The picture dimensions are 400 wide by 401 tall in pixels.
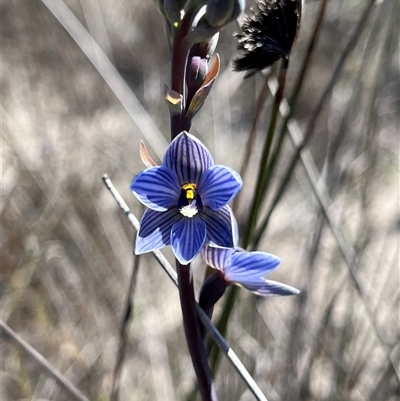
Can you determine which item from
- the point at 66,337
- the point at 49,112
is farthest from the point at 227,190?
the point at 49,112

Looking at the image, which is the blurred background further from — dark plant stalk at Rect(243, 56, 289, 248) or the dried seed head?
the dried seed head

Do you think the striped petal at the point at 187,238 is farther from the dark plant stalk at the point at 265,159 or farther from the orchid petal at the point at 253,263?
the dark plant stalk at the point at 265,159

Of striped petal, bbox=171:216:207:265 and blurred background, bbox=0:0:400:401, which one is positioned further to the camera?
blurred background, bbox=0:0:400:401

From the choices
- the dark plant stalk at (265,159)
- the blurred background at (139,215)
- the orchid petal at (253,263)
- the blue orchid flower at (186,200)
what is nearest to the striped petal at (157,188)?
the blue orchid flower at (186,200)

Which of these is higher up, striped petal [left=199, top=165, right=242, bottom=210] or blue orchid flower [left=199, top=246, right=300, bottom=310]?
striped petal [left=199, top=165, right=242, bottom=210]

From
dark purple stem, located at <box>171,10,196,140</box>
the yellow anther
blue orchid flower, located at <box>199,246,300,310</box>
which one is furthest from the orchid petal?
dark purple stem, located at <box>171,10,196,140</box>

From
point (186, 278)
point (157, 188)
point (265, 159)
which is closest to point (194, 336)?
point (186, 278)
